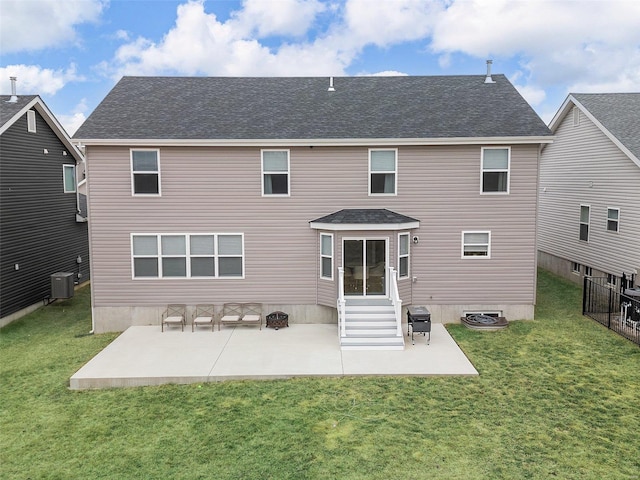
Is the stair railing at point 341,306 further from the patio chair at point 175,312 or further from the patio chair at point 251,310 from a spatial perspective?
the patio chair at point 175,312

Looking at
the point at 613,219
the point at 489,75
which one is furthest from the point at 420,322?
the point at 489,75

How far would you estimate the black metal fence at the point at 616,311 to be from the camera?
513 inches

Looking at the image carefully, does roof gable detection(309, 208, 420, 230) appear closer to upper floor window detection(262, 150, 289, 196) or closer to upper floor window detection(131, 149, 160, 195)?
upper floor window detection(262, 150, 289, 196)

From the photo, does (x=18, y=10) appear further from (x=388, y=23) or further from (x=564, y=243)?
(x=564, y=243)

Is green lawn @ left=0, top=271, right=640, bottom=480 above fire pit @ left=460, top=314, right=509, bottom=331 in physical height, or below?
below

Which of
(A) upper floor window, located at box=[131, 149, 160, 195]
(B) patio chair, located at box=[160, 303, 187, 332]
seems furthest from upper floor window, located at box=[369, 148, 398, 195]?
(B) patio chair, located at box=[160, 303, 187, 332]

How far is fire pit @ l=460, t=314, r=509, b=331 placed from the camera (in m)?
13.6

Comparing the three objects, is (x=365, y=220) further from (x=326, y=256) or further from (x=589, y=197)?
(x=589, y=197)

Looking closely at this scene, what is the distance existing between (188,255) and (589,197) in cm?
1567

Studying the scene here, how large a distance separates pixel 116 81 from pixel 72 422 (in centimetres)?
1257

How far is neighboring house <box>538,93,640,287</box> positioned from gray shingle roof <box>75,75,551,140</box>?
4397mm

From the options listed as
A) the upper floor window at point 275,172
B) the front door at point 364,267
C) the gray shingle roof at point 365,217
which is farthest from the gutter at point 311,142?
the front door at point 364,267

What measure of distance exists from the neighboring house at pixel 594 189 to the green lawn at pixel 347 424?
6426 mm

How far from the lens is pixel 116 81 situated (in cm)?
1672
